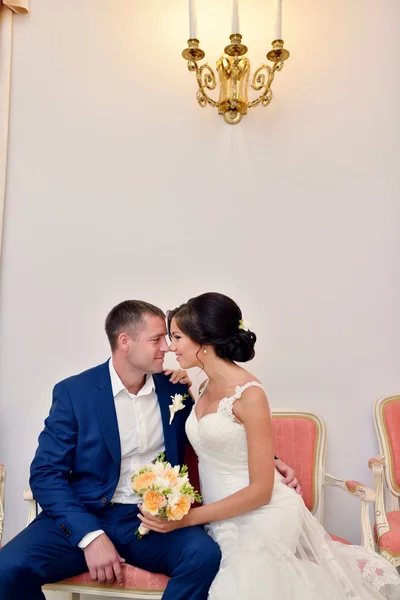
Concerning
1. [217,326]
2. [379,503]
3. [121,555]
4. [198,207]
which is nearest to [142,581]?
[121,555]

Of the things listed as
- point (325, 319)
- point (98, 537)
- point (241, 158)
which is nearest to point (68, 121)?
point (241, 158)

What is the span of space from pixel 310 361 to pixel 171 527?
1.64 meters

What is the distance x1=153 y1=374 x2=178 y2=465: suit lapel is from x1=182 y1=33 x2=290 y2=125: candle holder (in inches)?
72.1

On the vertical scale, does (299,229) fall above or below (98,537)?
above

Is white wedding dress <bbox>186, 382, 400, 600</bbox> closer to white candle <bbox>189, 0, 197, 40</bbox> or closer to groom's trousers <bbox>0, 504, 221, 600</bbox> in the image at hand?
groom's trousers <bbox>0, 504, 221, 600</bbox>

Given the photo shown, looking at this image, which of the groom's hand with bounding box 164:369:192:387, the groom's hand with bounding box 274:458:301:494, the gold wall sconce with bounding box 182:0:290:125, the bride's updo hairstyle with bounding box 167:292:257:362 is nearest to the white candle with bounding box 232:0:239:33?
the gold wall sconce with bounding box 182:0:290:125

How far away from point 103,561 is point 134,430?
25.6 inches

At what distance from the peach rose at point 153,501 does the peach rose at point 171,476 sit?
0.22 ft

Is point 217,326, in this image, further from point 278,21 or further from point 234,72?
point 278,21

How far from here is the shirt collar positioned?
298 centimetres

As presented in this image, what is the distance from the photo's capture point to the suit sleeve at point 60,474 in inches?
103

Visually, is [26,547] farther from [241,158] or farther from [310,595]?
[241,158]

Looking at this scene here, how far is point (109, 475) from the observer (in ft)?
9.32

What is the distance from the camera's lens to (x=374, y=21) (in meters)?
3.96
